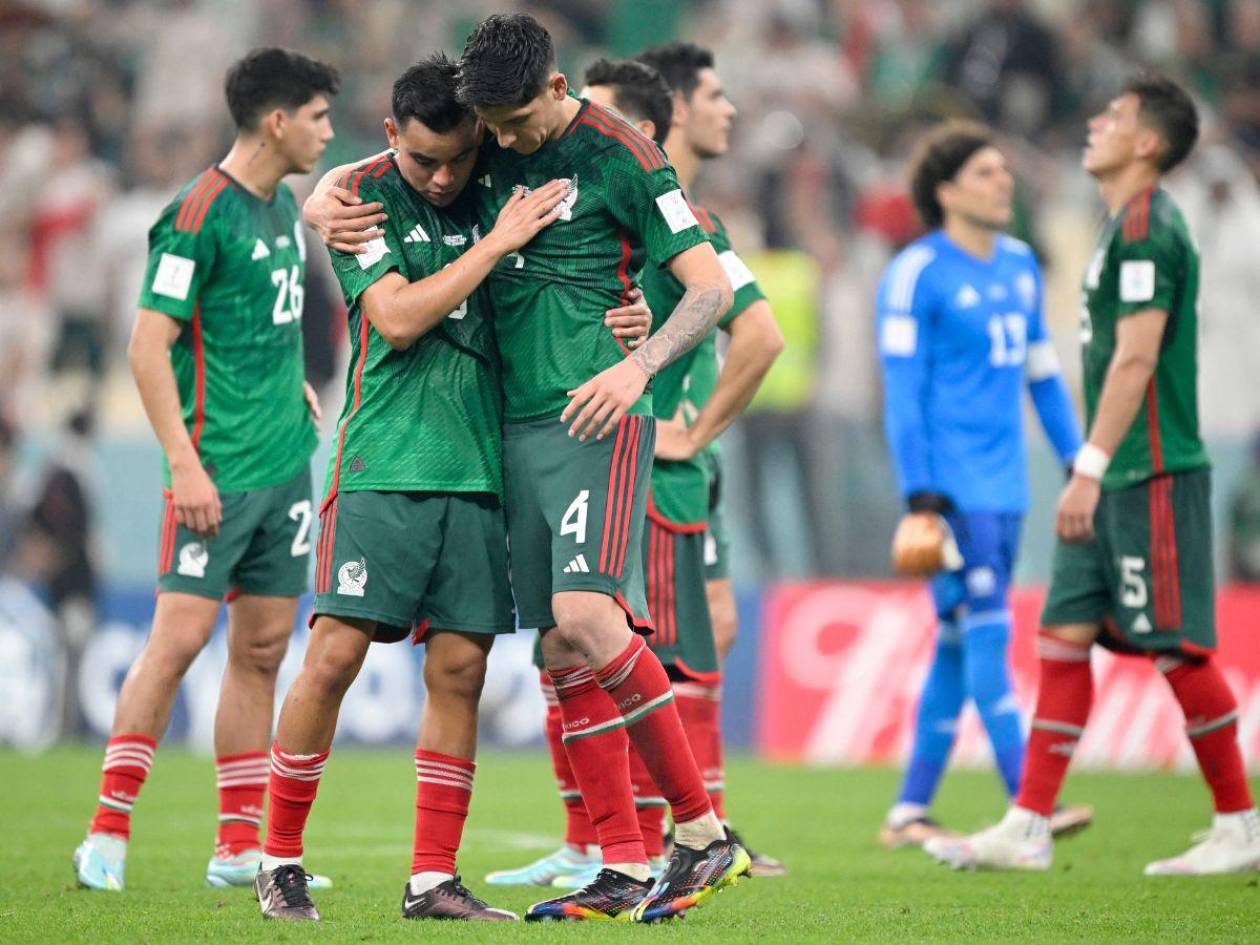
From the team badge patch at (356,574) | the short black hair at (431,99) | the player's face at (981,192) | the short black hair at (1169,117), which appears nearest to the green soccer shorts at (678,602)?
the team badge patch at (356,574)

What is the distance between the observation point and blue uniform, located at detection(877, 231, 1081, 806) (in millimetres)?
7422

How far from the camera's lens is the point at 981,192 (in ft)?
25.5

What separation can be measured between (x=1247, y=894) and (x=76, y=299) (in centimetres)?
1214

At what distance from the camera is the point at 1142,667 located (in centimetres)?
1142

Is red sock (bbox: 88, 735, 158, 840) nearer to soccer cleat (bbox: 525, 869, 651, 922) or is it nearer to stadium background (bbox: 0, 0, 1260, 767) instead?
soccer cleat (bbox: 525, 869, 651, 922)

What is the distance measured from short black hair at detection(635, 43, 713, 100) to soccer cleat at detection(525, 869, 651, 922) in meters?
3.14

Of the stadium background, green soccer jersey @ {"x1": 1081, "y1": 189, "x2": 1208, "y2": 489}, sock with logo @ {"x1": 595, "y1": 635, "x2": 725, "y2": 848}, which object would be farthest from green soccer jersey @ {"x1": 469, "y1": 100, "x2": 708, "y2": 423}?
the stadium background

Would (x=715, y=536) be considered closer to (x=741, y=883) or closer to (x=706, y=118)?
(x=741, y=883)

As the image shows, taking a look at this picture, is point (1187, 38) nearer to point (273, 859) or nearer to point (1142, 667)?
point (1142, 667)

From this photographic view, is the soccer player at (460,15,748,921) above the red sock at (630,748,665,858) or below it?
above

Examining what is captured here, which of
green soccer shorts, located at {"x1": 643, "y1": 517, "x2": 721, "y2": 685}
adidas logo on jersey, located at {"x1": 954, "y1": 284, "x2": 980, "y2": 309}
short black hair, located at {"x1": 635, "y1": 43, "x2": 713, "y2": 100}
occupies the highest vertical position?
short black hair, located at {"x1": 635, "y1": 43, "x2": 713, "y2": 100}

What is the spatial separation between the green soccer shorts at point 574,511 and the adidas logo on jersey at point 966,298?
10.0 feet

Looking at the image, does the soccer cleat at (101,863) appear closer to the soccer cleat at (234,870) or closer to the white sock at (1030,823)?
the soccer cleat at (234,870)

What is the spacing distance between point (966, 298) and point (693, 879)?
365 centimetres
